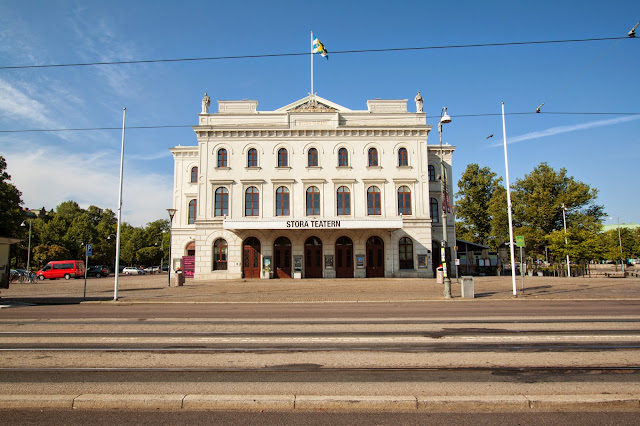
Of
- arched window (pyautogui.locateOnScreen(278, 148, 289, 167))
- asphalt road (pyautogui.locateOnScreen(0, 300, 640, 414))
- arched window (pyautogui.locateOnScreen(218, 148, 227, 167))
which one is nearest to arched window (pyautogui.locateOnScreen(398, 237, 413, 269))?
arched window (pyautogui.locateOnScreen(278, 148, 289, 167))

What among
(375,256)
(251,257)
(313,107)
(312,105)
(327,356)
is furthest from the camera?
(312,105)

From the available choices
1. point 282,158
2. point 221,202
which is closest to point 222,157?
point 221,202

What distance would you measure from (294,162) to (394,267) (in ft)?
43.5

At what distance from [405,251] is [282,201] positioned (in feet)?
39.9

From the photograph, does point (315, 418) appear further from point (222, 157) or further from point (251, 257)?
point (222, 157)

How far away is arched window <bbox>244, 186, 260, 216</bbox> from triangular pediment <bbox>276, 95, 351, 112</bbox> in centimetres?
836

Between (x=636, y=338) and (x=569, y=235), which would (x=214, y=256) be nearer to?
(x=636, y=338)

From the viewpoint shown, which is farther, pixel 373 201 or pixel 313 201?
pixel 373 201

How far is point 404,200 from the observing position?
1467 inches

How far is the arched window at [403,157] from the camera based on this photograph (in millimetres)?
37656

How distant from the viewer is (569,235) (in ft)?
132

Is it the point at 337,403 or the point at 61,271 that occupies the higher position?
the point at 61,271

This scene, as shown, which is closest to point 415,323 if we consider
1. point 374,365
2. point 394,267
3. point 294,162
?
point 374,365

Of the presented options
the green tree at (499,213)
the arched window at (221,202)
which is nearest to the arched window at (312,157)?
the arched window at (221,202)
